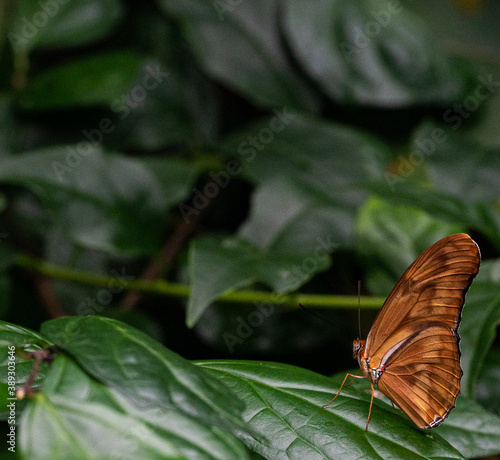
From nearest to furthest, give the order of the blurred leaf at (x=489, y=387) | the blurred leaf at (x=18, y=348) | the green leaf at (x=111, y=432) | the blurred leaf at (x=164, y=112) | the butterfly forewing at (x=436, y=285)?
1. the green leaf at (x=111, y=432)
2. the blurred leaf at (x=18, y=348)
3. the butterfly forewing at (x=436, y=285)
4. the blurred leaf at (x=489, y=387)
5. the blurred leaf at (x=164, y=112)

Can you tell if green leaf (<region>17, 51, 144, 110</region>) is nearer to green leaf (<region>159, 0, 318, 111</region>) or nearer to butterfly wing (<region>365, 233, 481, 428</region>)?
green leaf (<region>159, 0, 318, 111</region>)

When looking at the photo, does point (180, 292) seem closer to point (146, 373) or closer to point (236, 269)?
point (236, 269)

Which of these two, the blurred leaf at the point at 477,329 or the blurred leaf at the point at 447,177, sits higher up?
the blurred leaf at the point at 447,177

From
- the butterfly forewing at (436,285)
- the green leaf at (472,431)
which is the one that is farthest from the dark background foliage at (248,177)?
the butterfly forewing at (436,285)

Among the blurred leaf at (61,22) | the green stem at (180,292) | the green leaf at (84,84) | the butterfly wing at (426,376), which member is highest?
the blurred leaf at (61,22)

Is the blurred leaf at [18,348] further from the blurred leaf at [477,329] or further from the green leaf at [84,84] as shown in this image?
the green leaf at [84,84]

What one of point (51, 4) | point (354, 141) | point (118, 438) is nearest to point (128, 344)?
point (118, 438)
